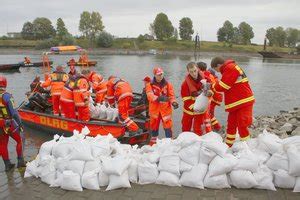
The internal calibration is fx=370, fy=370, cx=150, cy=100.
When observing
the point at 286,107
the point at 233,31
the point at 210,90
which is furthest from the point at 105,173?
the point at 233,31

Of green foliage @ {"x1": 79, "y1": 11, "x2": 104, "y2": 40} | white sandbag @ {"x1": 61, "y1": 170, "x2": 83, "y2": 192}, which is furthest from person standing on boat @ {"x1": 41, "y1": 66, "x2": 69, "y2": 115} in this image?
green foliage @ {"x1": 79, "y1": 11, "x2": 104, "y2": 40}

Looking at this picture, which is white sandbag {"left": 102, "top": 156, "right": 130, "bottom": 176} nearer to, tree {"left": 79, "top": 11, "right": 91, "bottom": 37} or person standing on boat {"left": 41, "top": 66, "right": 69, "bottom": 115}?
person standing on boat {"left": 41, "top": 66, "right": 69, "bottom": 115}

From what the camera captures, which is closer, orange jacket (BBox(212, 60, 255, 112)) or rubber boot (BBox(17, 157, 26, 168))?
orange jacket (BBox(212, 60, 255, 112))

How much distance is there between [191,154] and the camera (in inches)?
205

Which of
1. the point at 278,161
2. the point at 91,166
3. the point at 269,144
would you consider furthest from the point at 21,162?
the point at 278,161

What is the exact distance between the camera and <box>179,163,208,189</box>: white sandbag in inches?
196

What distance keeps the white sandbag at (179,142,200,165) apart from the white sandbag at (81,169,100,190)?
126 centimetres

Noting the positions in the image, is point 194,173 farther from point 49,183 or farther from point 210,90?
point 49,183

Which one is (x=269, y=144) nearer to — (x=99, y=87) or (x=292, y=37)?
(x=99, y=87)

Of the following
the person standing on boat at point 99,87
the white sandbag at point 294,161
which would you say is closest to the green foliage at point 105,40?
the person standing on boat at point 99,87

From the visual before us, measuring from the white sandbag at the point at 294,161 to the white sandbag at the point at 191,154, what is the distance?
1.21m

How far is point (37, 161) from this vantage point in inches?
238

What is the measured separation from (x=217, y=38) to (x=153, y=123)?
116307 mm

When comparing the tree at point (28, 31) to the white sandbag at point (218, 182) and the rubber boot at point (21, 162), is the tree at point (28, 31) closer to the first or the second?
the rubber boot at point (21, 162)
